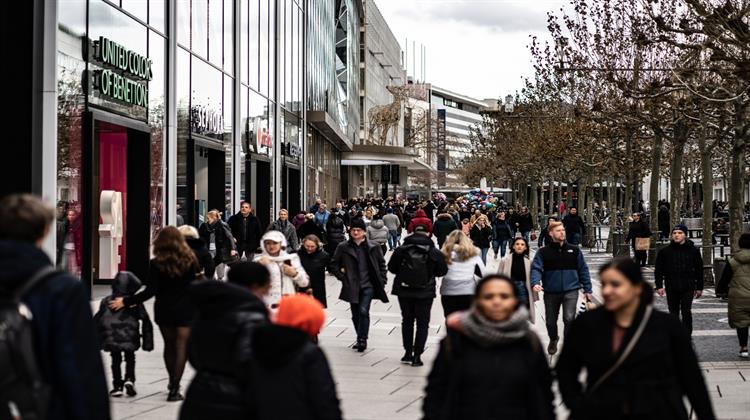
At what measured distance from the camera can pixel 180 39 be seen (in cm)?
2311

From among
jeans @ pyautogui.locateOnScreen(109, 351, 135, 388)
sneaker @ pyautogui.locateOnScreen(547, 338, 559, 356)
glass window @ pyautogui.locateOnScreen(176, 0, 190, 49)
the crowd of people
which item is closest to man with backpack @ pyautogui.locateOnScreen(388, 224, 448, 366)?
sneaker @ pyautogui.locateOnScreen(547, 338, 559, 356)

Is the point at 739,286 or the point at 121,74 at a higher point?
the point at 121,74

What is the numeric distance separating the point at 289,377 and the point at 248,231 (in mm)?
16056

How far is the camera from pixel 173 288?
8.91m

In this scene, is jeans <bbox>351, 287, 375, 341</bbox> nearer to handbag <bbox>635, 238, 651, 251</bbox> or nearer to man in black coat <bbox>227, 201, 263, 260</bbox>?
man in black coat <bbox>227, 201, 263, 260</bbox>

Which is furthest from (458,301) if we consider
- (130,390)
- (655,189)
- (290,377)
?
(655,189)

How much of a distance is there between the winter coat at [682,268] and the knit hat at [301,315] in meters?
8.47

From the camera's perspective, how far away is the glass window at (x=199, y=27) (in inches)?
957

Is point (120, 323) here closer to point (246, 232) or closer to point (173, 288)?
point (173, 288)

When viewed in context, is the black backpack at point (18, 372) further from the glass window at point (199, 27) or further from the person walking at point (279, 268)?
the glass window at point (199, 27)

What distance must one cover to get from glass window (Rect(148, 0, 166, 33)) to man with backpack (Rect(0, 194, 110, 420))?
663 inches

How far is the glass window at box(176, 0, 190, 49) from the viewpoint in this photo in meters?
22.9

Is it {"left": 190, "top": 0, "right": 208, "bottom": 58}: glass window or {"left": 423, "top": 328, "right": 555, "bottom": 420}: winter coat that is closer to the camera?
{"left": 423, "top": 328, "right": 555, "bottom": 420}: winter coat

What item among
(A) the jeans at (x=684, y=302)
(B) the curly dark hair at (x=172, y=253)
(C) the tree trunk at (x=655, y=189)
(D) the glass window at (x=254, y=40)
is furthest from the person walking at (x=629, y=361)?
(D) the glass window at (x=254, y=40)
